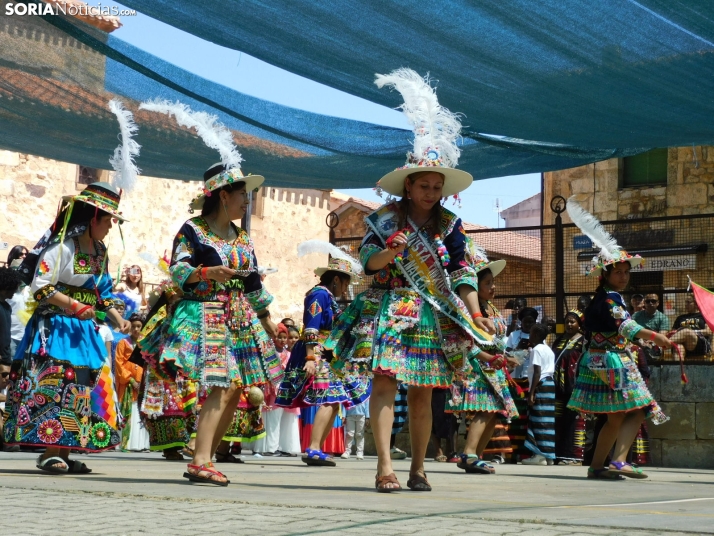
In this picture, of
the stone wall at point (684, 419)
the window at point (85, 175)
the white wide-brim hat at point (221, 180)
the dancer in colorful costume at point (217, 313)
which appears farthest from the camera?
the window at point (85, 175)

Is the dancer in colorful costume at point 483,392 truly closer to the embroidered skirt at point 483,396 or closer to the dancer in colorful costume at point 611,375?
the embroidered skirt at point 483,396

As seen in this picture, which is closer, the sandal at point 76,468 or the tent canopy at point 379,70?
the sandal at point 76,468

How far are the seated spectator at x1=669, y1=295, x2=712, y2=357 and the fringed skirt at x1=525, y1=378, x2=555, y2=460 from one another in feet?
4.94

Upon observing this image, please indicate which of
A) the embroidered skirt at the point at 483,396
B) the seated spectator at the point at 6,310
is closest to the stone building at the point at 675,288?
the embroidered skirt at the point at 483,396

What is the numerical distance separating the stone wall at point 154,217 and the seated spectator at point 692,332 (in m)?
12.0

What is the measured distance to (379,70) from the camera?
841 centimetres

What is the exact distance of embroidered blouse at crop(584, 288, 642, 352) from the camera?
343 inches

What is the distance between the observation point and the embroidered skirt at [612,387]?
877cm

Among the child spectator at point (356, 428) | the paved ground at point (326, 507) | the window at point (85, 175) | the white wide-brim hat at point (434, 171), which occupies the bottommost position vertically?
the paved ground at point (326, 507)

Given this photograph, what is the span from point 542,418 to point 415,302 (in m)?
6.93

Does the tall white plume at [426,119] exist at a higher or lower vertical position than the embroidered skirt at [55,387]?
higher

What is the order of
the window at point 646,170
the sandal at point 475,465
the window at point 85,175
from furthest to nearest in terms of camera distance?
the window at point 85,175, the window at point 646,170, the sandal at point 475,465

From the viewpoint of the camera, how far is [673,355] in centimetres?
1261

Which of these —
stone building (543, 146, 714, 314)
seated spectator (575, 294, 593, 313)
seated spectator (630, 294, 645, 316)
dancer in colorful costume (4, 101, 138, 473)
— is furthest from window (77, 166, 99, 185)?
dancer in colorful costume (4, 101, 138, 473)
